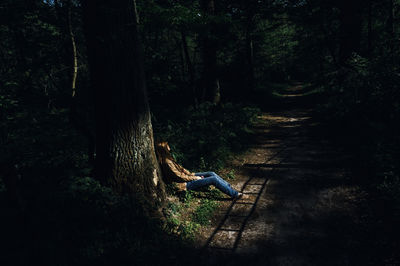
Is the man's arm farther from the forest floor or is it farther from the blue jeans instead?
the forest floor

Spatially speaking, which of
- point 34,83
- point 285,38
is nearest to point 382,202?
point 34,83

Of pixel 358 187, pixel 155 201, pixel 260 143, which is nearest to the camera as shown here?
pixel 155 201

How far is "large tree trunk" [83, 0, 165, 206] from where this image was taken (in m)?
4.02

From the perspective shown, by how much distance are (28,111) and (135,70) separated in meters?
4.40

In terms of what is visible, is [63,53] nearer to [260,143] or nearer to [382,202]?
[260,143]

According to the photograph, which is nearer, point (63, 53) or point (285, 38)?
point (63, 53)

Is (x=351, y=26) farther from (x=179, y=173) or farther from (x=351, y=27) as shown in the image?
(x=179, y=173)

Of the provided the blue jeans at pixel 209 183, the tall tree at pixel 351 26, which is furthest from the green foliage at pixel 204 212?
the tall tree at pixel 351 26

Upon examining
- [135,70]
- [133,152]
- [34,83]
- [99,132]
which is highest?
[34,83]

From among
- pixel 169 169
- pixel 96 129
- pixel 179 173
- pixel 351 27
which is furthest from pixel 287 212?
pixel 351 27

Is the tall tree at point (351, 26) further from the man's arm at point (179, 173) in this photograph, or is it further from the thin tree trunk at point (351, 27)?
the man's arm at point (179, 173)

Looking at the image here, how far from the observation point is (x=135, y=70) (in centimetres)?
433

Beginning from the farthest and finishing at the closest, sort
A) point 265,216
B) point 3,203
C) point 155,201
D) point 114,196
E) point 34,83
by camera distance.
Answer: point 34,83 < point 265,216 < point 155,201 < point 114,196 < point 3,203

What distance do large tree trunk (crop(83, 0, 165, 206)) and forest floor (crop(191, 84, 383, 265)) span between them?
1.72 metres
